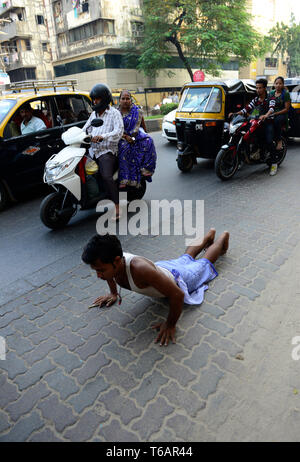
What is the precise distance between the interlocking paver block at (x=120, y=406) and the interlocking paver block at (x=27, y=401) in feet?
1.45

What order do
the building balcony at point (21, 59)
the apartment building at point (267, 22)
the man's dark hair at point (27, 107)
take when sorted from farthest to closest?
the apartment building at point (267, 22) < the building balcony at point (21, 59) < the man's dark hair at point (27, 107)

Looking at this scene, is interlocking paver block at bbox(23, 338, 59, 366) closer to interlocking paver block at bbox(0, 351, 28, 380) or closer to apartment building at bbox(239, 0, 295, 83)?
interlocking paver block at bbox(0, 351, 28, 380)

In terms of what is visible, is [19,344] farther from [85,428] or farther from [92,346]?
[85,428]

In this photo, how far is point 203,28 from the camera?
2395cm

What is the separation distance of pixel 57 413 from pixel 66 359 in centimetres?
46

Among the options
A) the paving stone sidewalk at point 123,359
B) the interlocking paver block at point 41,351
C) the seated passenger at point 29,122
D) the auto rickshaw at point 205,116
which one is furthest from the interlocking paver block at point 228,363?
the auto rickshaw at point 205,116

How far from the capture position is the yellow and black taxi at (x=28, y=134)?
18.7 feet

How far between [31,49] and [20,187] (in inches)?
1362

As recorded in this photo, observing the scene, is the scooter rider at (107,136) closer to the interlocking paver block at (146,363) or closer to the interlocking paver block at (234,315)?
the interlocking paver block at (234,315)

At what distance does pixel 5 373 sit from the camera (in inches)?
96.8

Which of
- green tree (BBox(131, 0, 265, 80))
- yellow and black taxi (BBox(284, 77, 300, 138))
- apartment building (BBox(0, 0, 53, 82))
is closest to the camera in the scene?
yellow and black taxi (BBox(284, 77, 300, 138))

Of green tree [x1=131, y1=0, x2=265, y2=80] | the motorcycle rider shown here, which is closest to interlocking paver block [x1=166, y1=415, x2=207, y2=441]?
the motorcycle rider

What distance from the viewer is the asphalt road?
159 inches

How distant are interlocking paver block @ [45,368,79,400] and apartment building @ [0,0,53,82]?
36.2 metres
